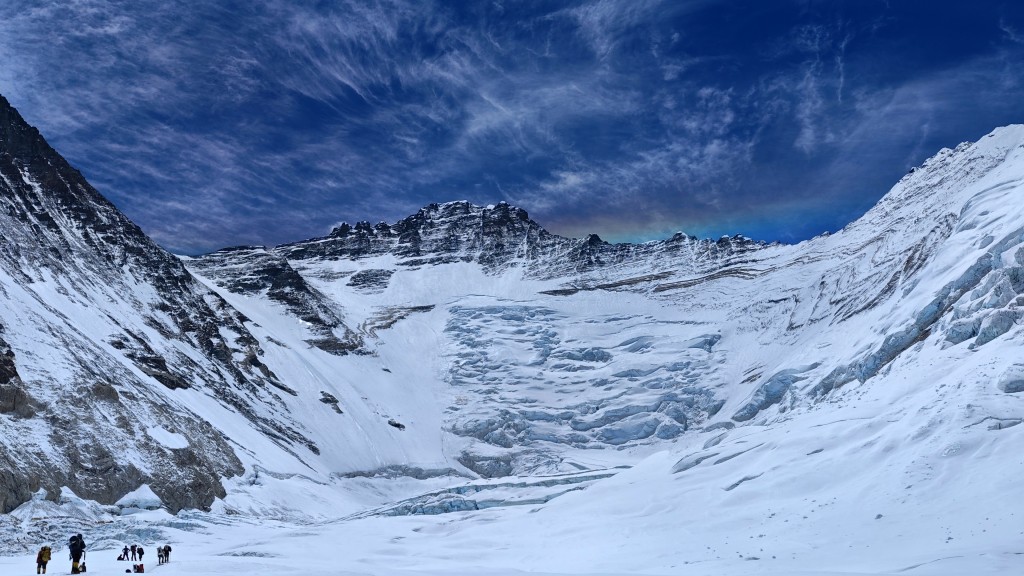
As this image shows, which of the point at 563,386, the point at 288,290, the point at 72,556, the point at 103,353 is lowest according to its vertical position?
the point at 72,556

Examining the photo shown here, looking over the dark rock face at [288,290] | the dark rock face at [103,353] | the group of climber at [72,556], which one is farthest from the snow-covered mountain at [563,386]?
the group of climber at [72,556]

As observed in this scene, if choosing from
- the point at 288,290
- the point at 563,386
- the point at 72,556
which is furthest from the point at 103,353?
the point at 288,290

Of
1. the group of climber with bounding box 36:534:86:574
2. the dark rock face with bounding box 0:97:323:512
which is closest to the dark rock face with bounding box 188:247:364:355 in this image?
the dark rock face with bounding box 0:97:323:512

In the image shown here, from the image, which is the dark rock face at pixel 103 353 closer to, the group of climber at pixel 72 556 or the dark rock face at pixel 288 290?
the dark rock face at pixel 288 290

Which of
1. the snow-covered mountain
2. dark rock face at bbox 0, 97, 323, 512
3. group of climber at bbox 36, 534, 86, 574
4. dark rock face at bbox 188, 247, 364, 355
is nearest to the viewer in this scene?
group of climber at bbox 36, 534, 86, 574

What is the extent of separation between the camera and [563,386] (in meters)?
142

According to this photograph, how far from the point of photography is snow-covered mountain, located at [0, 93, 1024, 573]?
3653 centimetres

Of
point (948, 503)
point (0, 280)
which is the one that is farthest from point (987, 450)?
point (0, 280)

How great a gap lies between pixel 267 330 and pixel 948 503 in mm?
128704

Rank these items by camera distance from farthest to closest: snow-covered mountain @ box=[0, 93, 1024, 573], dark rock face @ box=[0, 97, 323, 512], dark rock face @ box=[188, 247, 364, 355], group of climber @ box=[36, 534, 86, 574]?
dark rock face @ box=[188, 247, 364, 355], dark rock face @ box=[0, 97, 323, 512], snow-covered mountain @ box=[0, 93, 1024, 573], group of climber @ box=[36, 534, 86, 574]

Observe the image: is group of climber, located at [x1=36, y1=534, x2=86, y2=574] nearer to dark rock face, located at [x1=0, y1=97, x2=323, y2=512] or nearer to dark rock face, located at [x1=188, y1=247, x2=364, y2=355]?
dark rock face, located at [x1=0, y1=97, x2=323, y2=512]

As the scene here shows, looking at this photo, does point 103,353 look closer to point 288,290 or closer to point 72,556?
point 72,556

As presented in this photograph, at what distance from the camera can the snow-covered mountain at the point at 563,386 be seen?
3653 centimetres

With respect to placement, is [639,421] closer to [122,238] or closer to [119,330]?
[119,330]
